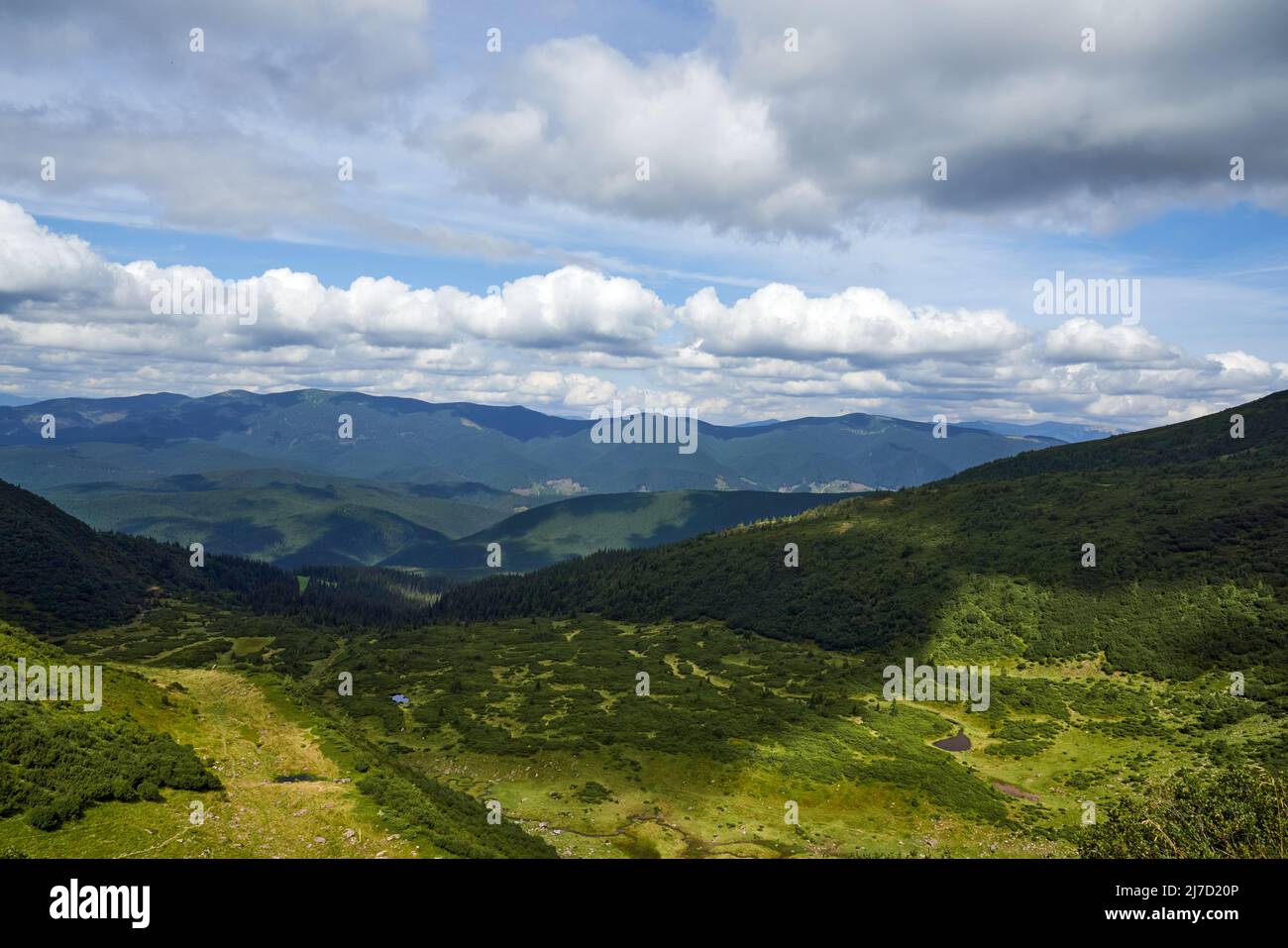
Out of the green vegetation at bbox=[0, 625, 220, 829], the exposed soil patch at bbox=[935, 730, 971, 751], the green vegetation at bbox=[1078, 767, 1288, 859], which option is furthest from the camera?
the exposed soil patch at bbox=[935, 730, 971, 751]

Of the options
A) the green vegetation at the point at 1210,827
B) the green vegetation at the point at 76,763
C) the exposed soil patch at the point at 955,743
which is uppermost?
the green vegetation at the point at 76,763

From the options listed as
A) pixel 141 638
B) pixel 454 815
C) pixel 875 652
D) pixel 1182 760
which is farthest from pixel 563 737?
pixel 141 638

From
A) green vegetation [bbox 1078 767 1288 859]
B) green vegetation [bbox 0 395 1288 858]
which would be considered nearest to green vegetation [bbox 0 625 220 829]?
green vegetation [bbox 0 395 1288 858]

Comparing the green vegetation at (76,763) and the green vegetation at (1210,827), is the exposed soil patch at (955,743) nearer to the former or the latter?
the green vegetation at (1210,827)

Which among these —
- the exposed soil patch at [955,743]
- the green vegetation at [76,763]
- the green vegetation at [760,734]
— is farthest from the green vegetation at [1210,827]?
the green vegetation at [76,763]

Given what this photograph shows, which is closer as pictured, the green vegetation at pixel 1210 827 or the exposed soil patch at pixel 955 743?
the green vegetation at pixel 1210 827

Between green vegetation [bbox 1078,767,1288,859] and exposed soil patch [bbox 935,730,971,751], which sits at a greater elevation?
green vegetation [bbox 1078,767,1288,859]

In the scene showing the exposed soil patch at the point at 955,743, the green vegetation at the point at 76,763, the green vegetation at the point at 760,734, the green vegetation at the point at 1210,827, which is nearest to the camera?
the green vegetation at the point at 76,763

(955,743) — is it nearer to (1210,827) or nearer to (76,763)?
(1210,827)

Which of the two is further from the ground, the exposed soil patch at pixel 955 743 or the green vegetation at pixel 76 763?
the green vegetation at pixel 76 763

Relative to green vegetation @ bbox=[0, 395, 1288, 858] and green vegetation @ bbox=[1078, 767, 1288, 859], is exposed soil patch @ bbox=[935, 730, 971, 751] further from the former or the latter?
green vegetation @ bbox=[1078, 767, 1288, 859]

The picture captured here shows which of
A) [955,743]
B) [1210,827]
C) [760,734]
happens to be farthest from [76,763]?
[955,743]
